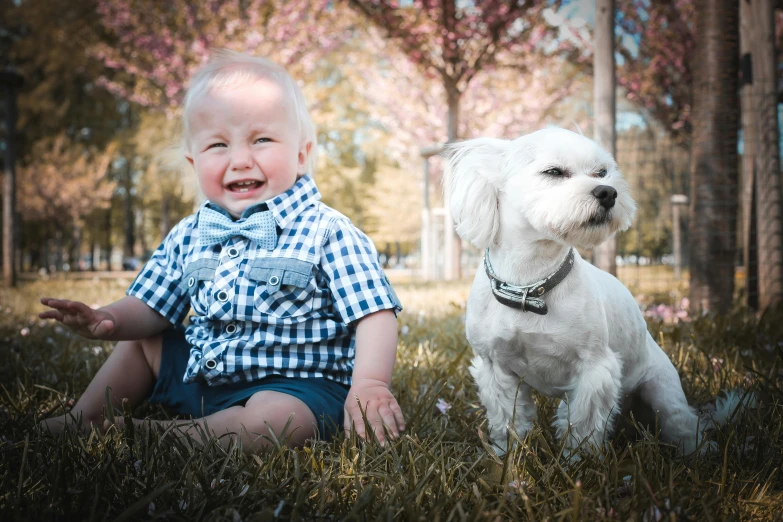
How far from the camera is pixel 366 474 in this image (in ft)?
5.03

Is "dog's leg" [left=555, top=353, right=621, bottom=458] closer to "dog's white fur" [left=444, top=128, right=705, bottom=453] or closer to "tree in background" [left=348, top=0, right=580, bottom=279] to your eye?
"dog's white fur" [left=444, top=128, right=705, bottom=453]

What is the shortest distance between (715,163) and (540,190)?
323 centimetres

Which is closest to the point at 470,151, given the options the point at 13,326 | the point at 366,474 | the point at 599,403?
the point at 599,403

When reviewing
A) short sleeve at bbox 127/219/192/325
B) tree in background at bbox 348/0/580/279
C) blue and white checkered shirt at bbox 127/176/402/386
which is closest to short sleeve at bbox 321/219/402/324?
blue and white checkered shirt at bbox 127/176/402/386

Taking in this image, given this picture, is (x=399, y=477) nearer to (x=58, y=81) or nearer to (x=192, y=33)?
(x=192, y=33)

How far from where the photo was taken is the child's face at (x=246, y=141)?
2.24 m

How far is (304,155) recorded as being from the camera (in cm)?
245

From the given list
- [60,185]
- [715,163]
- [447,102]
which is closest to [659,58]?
[447,102]

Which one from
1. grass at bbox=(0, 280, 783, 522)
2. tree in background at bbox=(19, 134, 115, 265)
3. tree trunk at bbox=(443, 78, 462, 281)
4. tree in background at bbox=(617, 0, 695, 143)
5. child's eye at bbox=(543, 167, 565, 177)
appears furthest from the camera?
tree in background at bbox=(19, 134, 115, 265)

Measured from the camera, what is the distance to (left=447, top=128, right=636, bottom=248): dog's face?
1.80 m

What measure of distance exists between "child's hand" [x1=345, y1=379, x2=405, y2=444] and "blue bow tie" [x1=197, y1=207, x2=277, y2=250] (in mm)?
662

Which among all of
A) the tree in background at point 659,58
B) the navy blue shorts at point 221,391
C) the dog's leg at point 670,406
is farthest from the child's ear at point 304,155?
the tree in background at point 659,58

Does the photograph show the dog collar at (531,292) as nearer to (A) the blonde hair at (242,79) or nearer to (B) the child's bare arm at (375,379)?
(B) the child's bare arm at (375,379)

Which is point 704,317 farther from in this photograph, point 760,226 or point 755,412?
point 755,412
